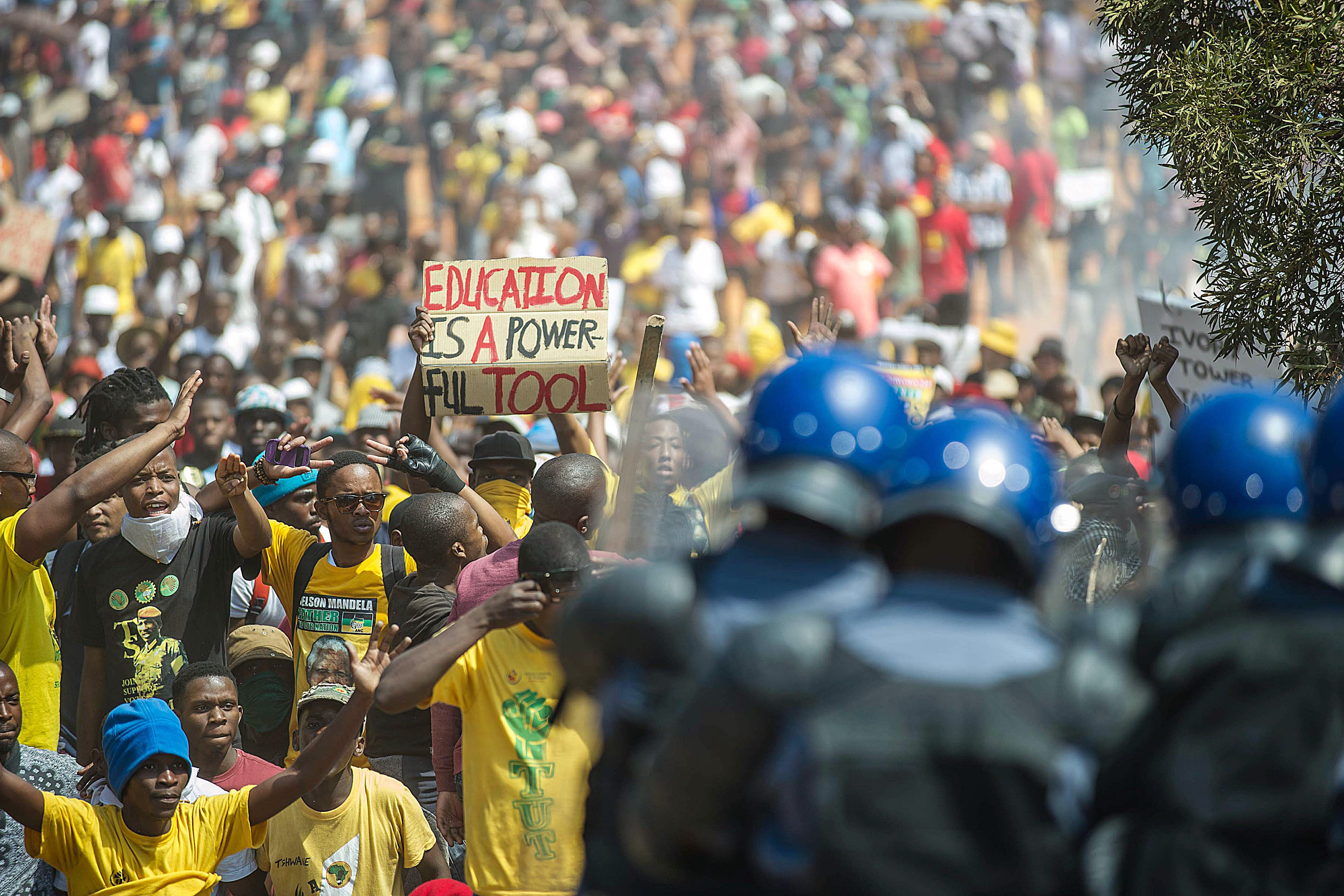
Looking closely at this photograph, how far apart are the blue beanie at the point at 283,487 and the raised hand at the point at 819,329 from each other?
7.79 feet

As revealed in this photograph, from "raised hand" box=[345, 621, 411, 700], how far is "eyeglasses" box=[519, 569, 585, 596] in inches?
18.3

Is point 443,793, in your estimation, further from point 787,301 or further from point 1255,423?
point 787,301

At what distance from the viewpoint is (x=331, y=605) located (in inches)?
235

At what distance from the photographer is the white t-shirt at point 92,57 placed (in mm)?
21016

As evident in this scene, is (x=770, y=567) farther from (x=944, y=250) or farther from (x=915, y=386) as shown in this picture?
(x=944, y=250)

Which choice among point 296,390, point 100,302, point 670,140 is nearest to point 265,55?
point 670,140

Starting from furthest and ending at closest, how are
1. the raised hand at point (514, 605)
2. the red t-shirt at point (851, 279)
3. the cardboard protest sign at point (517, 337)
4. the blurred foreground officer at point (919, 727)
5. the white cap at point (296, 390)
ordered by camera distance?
the red t-shirt at point (851, 279) → the white cap at point (296, 390) → the cardboard protest sign at point (517, 337) → the raised hand at point (514, 605) → the blurred foreground officer at point (919, 727)

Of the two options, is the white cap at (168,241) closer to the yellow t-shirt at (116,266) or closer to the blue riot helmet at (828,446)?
the yellow t-shirt at (116,266)

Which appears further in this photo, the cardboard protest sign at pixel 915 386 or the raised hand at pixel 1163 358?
the cardboard protest sign at pixel 915 386

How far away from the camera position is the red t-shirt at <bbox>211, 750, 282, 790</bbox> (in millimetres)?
5266

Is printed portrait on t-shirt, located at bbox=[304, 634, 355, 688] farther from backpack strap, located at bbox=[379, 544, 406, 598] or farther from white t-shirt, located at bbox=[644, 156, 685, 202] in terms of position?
white t-shirt, located at bbox=[644, 156, 685, 202]

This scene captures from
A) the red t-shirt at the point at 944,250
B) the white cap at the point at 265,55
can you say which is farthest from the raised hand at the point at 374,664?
the white cap at the point at 265,55

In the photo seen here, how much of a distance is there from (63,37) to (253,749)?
17989 millimetres

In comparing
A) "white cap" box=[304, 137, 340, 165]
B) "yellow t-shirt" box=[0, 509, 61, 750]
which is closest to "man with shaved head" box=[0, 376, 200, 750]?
"yellow t-shirt" box=[0, 509, 61, 750]
